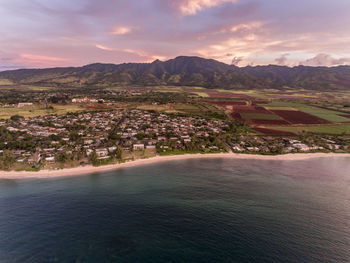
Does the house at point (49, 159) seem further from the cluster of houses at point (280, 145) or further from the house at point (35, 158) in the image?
the cluster of houses at point (280, 145)

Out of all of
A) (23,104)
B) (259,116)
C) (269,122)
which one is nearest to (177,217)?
(269,122)

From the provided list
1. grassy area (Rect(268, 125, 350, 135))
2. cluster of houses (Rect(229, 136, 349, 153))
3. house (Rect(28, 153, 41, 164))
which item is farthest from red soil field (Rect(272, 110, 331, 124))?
house (Rect(28, 153, 41, 164))

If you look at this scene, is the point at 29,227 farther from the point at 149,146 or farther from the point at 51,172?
the point at 149,146

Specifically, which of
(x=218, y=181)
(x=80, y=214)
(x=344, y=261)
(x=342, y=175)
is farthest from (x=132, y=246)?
(x=342, y=175)

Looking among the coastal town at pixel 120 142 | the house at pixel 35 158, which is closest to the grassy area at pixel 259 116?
the coastal town at pixel 120 142

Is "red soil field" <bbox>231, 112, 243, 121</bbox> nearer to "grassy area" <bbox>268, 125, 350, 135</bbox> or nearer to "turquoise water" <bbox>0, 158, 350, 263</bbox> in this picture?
"grassy area" <bbox>268, 125, 350, 135</bbox>
